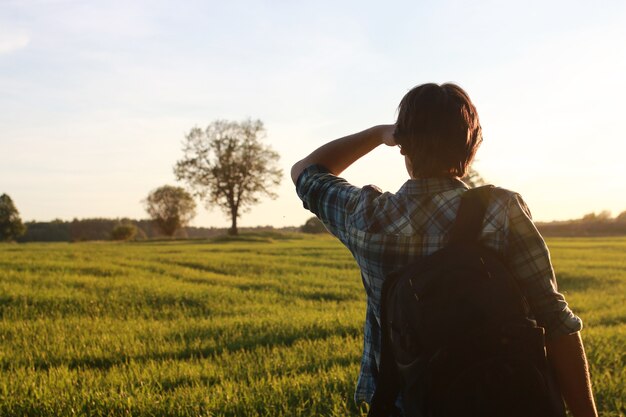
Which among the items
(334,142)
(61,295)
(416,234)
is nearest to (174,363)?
(334,142)

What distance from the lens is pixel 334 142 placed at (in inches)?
105

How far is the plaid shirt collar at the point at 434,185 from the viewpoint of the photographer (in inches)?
82.9

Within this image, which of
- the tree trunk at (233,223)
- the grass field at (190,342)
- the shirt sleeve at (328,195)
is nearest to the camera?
the shirt sleeve at (328,195)

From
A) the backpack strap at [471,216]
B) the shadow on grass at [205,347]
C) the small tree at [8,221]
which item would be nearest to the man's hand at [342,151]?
the backpack strap at [471,216]

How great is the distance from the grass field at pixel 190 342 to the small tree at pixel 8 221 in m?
70.6

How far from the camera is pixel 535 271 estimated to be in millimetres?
1961

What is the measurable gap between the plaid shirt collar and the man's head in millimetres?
20

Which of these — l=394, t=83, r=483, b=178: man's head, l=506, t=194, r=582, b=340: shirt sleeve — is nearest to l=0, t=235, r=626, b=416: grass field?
l=506, t=194, r=582, b=340: shirt sleeve

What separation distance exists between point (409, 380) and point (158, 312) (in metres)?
9.57

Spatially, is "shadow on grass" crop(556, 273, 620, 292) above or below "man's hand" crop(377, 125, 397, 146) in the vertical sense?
below

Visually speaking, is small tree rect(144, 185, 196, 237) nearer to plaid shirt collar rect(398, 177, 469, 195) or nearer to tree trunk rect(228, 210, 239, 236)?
tree trunk rect(228, 210, 239, 236)

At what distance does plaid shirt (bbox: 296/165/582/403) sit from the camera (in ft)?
6.38

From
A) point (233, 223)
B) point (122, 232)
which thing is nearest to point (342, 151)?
point (233, 223)

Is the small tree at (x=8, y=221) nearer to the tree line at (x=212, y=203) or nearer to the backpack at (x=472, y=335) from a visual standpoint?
the tree line at (x=212, y=203)
